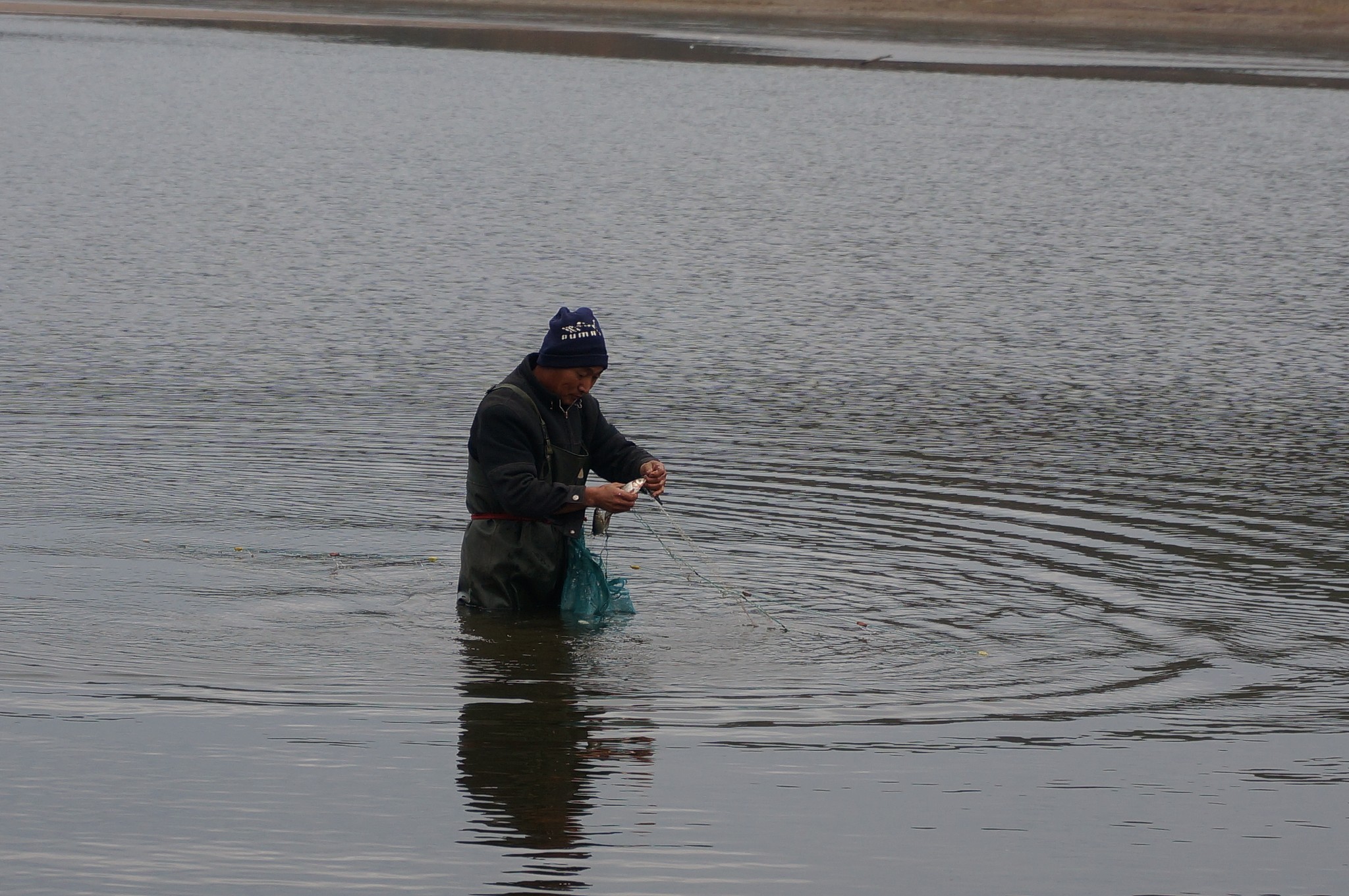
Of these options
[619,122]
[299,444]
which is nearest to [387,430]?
[299,444]

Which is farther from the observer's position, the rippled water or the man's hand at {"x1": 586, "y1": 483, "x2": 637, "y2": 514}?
the man's hand at {"x1": 586, "y1": 483, "x2": 637, "y2": 514}

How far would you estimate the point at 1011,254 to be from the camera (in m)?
18.3

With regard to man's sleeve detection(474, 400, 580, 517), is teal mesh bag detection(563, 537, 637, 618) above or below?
below

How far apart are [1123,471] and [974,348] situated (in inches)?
147

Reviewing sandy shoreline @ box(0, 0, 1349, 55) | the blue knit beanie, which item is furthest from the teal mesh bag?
sandy shoreline @ box(0, 0, 1349, 55)

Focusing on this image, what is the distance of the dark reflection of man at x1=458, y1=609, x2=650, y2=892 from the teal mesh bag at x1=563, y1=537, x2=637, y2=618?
0.10 m

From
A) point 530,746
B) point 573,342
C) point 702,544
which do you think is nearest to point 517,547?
point 573,342

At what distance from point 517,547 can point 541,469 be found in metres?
0.34

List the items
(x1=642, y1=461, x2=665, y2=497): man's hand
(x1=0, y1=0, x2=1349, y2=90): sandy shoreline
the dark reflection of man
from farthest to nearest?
(x1=0, y1=0, x2=1349, y2=90): sandy shoreline
(x1=642, y1=461, x2=665, y2=497): man's hand
the dark reflection of man

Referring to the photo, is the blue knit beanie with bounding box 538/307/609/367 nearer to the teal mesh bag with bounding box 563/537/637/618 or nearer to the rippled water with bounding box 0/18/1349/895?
the teal mesh bag with bounding box 563/537/637/618

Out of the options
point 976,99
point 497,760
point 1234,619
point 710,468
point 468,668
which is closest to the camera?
point 497,760

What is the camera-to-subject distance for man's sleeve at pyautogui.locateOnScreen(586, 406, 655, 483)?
23.3ft

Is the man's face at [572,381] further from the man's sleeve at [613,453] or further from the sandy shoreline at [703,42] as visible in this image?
the sandy shoreline at [703,42]

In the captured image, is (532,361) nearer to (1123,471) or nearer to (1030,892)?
(1030,892)
